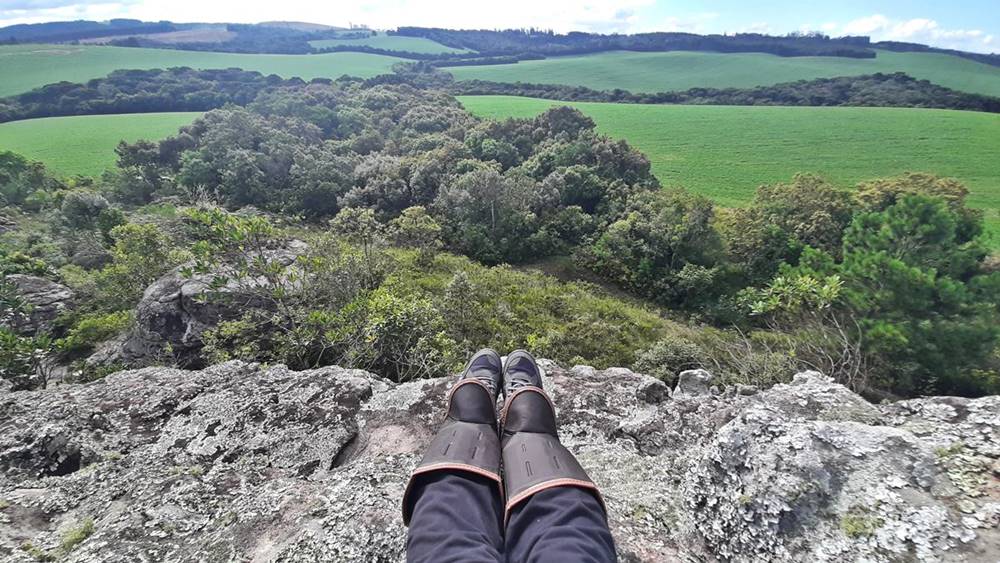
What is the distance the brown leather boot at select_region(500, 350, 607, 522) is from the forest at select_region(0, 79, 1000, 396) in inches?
223

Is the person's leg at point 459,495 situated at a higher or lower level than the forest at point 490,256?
higher

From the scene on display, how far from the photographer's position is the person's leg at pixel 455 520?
242cm

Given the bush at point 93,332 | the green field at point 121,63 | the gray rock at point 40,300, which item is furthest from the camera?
the green field at point 121,63

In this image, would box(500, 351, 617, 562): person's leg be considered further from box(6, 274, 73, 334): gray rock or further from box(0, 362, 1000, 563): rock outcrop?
box(6, 274, 73, 334): gray rock

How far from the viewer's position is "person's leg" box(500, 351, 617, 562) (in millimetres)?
2408

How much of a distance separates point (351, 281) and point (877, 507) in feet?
40.5

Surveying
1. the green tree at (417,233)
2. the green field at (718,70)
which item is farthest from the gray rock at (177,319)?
the green field at (718,70)

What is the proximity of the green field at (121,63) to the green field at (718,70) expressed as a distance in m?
27.6

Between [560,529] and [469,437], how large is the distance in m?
1.03

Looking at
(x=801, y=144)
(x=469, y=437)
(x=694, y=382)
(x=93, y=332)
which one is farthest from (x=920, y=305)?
(x=801, y=144)

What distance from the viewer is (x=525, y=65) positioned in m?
118

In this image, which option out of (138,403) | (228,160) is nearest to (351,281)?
(138,403)

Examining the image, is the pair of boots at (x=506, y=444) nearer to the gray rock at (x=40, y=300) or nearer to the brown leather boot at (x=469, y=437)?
the brown leather boot at (x=469, y=437)

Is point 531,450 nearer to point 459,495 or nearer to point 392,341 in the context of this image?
point 459,495
